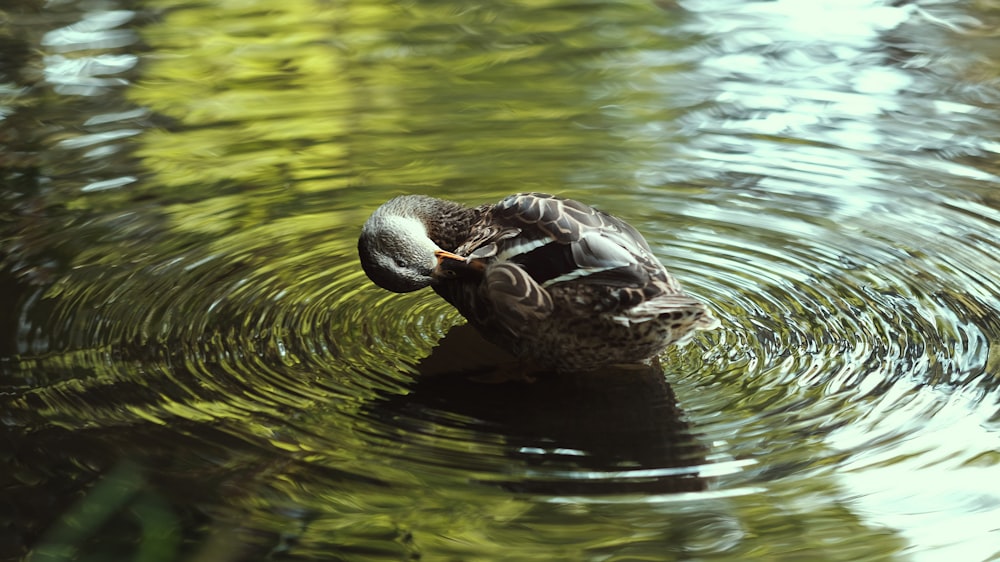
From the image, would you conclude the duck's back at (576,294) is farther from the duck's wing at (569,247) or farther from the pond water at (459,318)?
the pond water at (459,318)

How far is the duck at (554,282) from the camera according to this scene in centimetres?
476

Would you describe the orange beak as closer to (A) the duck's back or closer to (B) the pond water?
(A) the duck's back

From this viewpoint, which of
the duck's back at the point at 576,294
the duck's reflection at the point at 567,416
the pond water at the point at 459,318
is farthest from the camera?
the duck's back at the point at 576,294

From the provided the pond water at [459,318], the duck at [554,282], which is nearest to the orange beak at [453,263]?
the duck at [554,282]

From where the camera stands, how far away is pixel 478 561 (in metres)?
3.77

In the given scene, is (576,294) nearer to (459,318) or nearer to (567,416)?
(567,416)

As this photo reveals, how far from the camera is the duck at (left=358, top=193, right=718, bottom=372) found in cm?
476

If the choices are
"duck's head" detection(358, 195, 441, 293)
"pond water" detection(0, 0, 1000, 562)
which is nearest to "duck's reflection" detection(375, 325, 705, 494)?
"pond water" detection(0, 0, 1000, 562)

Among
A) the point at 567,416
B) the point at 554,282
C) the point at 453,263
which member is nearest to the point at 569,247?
the point at 554,282

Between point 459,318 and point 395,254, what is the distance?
0.55 metres

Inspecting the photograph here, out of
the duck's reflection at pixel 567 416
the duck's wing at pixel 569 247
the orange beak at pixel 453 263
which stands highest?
the duck's wing at pixel 569 247

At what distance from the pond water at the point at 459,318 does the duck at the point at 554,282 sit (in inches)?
6.8

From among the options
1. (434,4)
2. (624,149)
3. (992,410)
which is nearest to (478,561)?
(992,410)

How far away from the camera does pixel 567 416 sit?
182 inches
